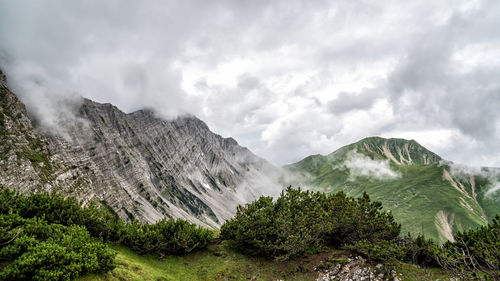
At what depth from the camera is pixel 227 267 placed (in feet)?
88.3

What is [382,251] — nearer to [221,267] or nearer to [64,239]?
[221,267]

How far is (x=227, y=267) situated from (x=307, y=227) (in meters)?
11.5

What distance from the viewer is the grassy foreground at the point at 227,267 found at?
2270 cm

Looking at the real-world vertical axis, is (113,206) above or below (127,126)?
below

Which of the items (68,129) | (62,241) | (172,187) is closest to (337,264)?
(62,241)

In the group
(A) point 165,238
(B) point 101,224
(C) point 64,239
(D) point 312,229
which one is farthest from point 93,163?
(D) point 312,229

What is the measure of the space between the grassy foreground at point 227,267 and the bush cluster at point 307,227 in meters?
1.47

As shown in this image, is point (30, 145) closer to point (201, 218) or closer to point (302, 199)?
point (302, 199)

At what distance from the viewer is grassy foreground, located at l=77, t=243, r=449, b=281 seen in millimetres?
22703

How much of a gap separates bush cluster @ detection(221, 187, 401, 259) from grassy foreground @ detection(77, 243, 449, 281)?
1467 millimetres

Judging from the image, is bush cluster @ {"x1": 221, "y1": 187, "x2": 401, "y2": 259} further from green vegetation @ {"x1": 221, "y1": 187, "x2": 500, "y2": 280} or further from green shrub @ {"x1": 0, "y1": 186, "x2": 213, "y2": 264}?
green shrub @ {"x1": 0, "y1": 186, "x2": 213, "y2": 264}

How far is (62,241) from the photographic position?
15.6 m

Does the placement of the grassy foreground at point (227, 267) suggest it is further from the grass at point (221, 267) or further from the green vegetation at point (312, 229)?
the green vegetation at point (312, 229)

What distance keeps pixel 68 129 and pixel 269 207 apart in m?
137
